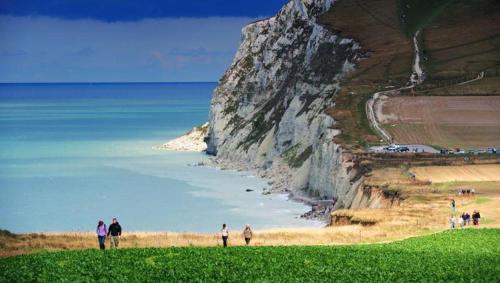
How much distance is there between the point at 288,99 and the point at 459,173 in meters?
62.3

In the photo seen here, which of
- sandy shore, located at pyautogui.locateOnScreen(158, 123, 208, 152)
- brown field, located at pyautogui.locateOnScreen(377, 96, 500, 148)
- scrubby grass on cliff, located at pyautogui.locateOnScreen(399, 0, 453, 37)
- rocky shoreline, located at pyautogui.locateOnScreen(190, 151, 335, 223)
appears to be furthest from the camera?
sandy shore, located at pyautogui.locateOnScreen(158, 123, 208, 152)

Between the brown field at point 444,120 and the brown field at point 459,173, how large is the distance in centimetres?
1758

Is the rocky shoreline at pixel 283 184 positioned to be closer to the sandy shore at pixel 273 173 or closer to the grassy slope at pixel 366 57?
the sandy shore at pixel 273 173

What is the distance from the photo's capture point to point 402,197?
7744 cm

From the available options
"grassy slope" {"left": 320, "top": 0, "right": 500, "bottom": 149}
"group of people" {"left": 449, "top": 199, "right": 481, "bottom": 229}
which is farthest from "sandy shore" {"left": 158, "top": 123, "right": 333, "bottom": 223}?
"group of people" {"left": 449, "top": 199, "right": 481, "bottom": 229}

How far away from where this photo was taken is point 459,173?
92625 millimetres

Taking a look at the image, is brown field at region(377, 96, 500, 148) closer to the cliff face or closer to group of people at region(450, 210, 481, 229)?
the cliff face

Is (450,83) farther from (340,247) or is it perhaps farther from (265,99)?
(340,247)

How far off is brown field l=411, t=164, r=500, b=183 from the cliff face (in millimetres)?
8246

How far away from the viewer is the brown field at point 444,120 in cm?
11638

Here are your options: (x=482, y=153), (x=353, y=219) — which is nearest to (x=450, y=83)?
(x=482, y=153)

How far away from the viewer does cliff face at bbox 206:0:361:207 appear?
114312 mm

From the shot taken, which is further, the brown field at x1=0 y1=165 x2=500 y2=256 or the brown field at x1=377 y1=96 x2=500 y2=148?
the brown field at x1=377 y1=96 x2=500 y2=148

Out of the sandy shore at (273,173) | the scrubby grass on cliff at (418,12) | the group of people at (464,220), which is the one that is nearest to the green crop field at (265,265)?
the group of people at (464,220)
